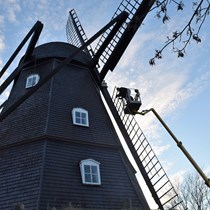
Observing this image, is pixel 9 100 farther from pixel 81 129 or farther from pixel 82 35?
pixel 82 35

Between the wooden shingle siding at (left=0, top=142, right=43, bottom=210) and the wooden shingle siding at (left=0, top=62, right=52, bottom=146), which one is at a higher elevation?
the wooden shingle siding at (left=0, top=62, right=52, bottom=146)

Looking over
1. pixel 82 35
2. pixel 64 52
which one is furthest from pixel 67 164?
pixel 82 35

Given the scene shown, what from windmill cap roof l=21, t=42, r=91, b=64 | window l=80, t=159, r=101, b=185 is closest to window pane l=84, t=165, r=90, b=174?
window l=80, t=159, r=101, b=185

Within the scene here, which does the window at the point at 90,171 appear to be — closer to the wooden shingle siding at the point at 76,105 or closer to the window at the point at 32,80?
the wooden shingle siding at the point at 76,105

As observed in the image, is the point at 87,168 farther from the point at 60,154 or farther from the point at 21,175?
the point at 21,175

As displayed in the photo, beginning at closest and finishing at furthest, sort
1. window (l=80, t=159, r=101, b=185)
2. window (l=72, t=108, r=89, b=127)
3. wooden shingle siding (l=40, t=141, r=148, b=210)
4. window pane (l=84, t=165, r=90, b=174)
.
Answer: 1. wooden shingle siding (l=40, t=141, r=148, b=210)
2. window (l=80, t=159, r=101, b=185)
3. window pane (l=84, t=165, r=90, b=174)
4. window (l=72, t=108, r=89, b=127)

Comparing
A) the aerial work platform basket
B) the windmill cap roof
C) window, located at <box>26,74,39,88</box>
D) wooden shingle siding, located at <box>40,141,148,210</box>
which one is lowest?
wooden shingle siding, located at <box>40,141,148,210</box>

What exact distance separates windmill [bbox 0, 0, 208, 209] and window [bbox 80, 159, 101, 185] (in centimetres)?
3

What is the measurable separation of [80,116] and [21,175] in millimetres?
3102

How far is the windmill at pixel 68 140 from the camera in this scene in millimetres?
7395

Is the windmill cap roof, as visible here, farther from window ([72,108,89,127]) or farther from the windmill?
window ([72,108,89,127])

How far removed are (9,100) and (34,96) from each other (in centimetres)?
158

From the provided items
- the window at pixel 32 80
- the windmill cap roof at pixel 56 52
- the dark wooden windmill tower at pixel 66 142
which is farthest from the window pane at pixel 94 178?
the windmill cap roof at pixel 56 52

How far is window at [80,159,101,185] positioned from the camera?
314 inches
